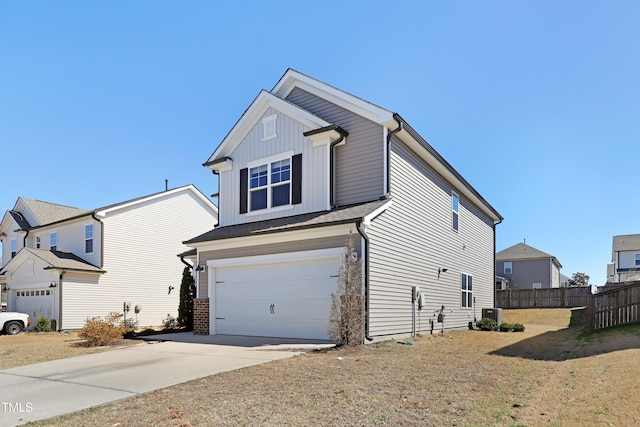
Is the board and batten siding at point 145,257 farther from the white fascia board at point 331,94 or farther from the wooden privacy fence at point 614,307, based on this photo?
the wooden privacy fence at point 614,307

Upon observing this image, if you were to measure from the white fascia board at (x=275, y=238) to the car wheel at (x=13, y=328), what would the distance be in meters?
11.1

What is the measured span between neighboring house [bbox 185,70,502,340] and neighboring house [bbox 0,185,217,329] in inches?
389

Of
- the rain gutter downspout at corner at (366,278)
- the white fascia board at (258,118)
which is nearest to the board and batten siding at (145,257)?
the white fascia board at (258,118)

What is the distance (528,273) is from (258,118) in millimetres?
39811

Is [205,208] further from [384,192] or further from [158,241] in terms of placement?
[384,192]

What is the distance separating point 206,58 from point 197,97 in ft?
8.41

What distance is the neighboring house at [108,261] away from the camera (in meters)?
21.5

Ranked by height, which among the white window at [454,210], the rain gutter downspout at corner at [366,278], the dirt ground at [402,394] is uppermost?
the white window at [454,210]

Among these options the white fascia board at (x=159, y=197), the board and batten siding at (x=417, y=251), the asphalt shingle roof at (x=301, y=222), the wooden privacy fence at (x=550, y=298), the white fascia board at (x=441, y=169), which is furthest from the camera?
the wooden privacy fence at (x=550, y=298)

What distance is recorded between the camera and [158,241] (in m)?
24.9

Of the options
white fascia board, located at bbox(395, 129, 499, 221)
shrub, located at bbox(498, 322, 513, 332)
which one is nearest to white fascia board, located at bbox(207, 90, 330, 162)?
white fascia board, located at bbox(395, 129, 499, 221)

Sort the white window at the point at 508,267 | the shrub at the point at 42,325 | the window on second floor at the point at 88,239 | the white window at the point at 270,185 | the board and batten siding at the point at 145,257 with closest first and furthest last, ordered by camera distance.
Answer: the white window at the point at 270,185, the shrub at the point at 42,325, the board and batten siding at the point at 145,257, the window on second floor at the point at 88,239, the white window at the point at 508,267

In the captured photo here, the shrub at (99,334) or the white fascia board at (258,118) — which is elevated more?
the white fascia board at (258,118)

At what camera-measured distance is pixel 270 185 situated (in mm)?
14547
